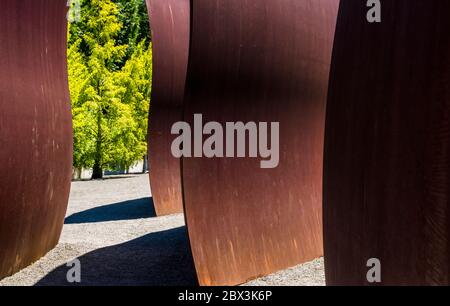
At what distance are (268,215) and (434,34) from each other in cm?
409

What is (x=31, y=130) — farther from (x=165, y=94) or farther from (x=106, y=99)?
(x=106, y=99)

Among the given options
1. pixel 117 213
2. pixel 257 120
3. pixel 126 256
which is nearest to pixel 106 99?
pixel 117 213

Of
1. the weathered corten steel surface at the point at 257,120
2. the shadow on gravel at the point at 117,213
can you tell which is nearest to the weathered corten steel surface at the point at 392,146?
the weathered corten steel surface at the point at 257,120

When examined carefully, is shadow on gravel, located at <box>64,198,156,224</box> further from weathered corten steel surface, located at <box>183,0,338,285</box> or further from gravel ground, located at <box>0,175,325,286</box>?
weathered corten steel surface, located at <box>183,0,338,285</box>

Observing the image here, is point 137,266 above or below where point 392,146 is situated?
below

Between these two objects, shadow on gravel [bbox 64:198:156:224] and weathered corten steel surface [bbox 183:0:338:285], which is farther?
shadow on gravel [bbox 64:198:156:224]

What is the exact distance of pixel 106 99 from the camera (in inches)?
831

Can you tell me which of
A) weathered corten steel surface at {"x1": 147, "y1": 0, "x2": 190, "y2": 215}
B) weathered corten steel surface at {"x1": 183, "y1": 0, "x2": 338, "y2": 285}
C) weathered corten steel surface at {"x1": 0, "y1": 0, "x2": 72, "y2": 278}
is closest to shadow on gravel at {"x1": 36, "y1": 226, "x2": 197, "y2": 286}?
weathered corten steel surface at {"x1": 0, "y1": 0, "x2": 72, "y2": 278}

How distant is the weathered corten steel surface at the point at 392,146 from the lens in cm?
199

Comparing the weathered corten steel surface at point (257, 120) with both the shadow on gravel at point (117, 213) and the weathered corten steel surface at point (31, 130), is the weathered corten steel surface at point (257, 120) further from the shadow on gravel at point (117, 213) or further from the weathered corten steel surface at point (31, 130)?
the shadow on gravel at point (117, 213)

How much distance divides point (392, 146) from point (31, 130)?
4828 millimetres

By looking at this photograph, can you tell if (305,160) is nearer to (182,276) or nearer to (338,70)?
(182,276)

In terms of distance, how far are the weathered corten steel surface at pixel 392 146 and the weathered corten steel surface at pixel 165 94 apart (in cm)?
831

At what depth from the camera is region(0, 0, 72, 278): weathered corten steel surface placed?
17.2 ft
